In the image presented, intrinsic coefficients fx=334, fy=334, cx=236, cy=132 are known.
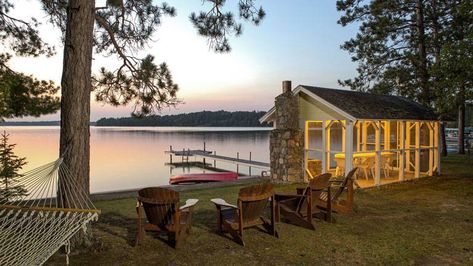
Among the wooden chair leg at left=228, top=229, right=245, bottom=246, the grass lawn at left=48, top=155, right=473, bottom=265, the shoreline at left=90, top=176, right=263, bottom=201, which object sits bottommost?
the shoreline at left=90, top=176, right=263, bottom=201

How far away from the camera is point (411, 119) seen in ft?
38.4

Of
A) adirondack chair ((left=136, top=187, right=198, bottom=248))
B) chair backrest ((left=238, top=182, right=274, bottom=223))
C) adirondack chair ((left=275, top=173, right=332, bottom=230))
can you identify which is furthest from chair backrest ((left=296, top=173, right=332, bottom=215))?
adirondack chair ((left=136, top=187, right=198, bottom=248))

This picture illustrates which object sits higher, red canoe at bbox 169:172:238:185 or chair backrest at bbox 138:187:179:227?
chair backrest at bbox 138:187:179:227

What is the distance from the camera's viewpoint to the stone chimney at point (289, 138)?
11.5 m

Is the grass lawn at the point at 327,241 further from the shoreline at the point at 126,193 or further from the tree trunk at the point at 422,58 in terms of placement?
the tree trunk at the point at 422,58

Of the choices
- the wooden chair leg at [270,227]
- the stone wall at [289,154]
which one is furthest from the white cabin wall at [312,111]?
the wooden chair leg at [270,227]

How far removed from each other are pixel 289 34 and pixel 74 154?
16.4m

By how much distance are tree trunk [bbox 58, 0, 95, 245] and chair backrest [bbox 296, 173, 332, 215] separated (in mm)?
3796

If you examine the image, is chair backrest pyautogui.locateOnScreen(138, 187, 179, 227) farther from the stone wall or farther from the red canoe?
the red canoe

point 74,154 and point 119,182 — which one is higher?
point 74,154

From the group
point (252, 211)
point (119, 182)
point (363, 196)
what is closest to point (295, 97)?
point (363, 196)

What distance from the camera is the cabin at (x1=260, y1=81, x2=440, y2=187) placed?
1066 cm

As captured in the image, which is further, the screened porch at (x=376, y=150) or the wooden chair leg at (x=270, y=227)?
the screened porch at (x=376, y=150)

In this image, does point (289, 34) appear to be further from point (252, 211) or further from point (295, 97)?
point (252, 211)
